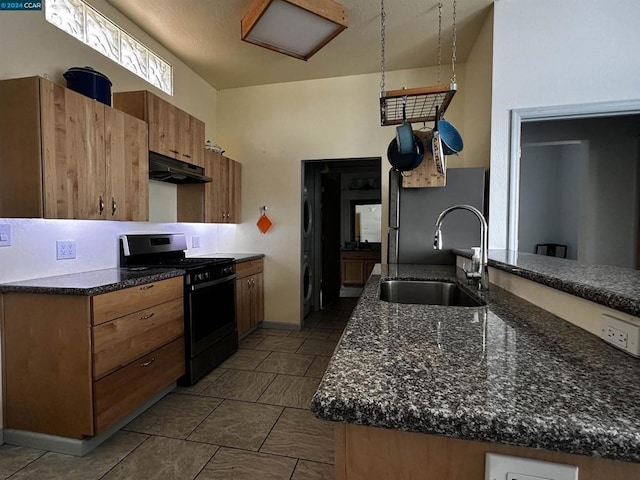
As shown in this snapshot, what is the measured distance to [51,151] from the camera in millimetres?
1819

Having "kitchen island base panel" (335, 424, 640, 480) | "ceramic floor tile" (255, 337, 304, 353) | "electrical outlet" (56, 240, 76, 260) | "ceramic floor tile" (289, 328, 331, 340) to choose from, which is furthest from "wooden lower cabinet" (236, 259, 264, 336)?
"kitchen island base panel" (335, 424, 640, 480)

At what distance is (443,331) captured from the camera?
979 mm

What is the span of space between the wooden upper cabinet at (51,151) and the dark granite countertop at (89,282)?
1.26 ft

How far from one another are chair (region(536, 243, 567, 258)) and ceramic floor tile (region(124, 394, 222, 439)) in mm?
4240

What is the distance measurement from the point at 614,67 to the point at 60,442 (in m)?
4.19

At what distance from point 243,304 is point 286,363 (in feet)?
2.88

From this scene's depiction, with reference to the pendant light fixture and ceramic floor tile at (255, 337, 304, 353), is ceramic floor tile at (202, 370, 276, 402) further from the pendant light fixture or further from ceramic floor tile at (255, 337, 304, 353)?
the pendant light fixture

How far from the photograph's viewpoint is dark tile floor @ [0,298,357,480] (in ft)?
5.50

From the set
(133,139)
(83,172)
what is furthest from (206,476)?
(133,139)

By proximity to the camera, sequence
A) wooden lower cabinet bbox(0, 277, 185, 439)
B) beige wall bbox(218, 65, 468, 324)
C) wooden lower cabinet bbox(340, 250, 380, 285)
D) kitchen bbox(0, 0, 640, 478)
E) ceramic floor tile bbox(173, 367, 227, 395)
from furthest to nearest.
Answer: wooden lower cabinet bbox(340, 250, 380, 285), beige wall bbox(218, 65, 468, 324), ceramic floor tile bbox(173, 367, 227, 395), kitchen bbox(0, 0, 640, 478), wooden lower cabinet bbox(0, 277, 185, 439)

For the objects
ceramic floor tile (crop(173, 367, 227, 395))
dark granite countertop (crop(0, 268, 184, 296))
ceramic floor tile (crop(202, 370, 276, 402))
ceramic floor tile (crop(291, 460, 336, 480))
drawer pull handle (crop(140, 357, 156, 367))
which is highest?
dark granite countertop (crop(0, 268, 184, 296))

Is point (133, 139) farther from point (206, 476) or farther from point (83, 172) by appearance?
point (206, 476)

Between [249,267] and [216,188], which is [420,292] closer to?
[249,267]

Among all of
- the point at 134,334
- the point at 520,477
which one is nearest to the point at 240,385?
the point at 134,334
